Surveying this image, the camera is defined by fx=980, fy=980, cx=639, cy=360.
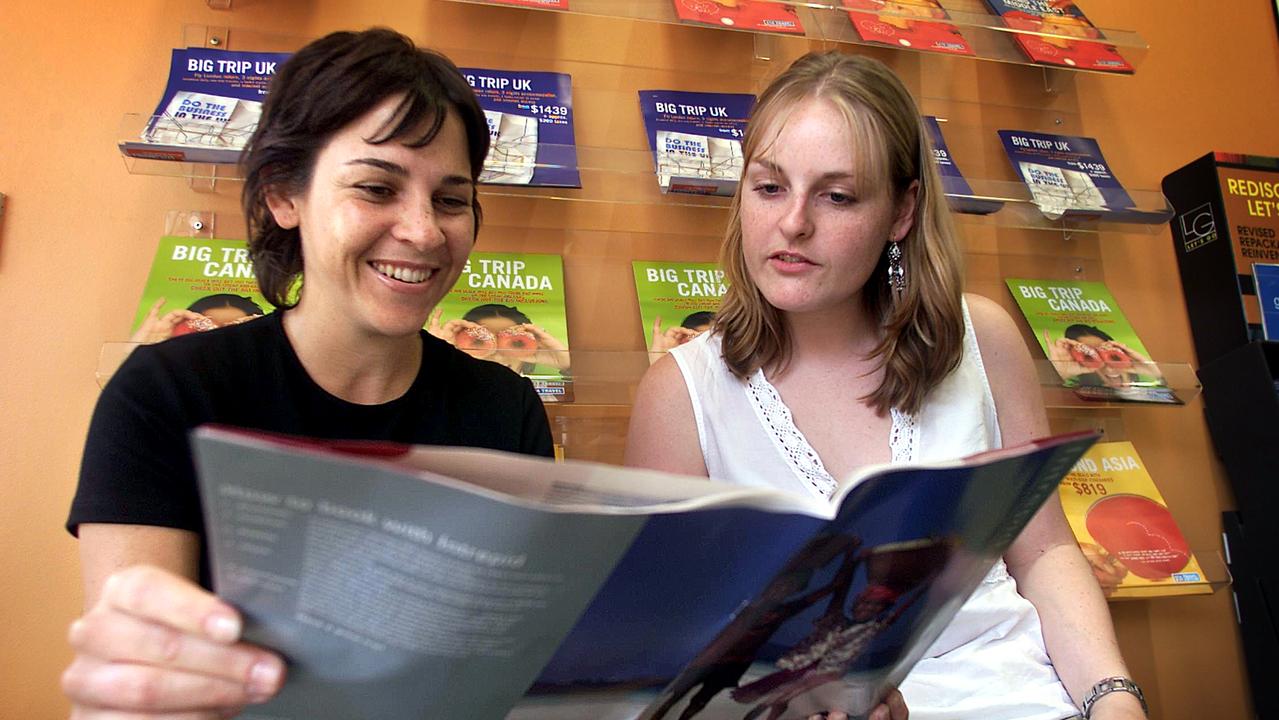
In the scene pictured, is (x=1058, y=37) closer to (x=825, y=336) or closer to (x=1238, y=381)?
(x=1238, y=381)

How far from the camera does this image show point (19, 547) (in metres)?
1.66

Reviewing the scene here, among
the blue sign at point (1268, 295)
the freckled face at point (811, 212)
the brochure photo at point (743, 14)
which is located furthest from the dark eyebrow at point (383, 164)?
the blue sign at point (1268, 295)

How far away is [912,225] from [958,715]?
30.2 inches

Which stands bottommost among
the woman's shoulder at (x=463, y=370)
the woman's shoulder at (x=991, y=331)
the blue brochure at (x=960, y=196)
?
the woman's shoulder at (x=463, y=370)

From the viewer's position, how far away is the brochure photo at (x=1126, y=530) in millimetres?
1995

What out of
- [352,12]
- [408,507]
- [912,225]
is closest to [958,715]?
[912,225]

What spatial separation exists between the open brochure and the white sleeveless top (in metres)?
0.53

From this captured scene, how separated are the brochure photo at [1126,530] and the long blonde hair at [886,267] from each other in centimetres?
65

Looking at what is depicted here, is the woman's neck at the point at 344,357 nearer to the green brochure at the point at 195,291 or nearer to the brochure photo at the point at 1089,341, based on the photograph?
the green brochure at the point at 195,291

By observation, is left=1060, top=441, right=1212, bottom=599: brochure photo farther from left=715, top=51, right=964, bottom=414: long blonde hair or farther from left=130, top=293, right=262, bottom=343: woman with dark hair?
left=130, top=293, right=262, bottom=343: woman with dark hair

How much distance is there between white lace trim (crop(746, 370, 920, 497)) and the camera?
4.96 ft

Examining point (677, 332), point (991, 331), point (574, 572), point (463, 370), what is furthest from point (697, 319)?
point (574, 572)

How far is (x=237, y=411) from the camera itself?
1166 mm

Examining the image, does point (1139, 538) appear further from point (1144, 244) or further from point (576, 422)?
point (576, 422)
